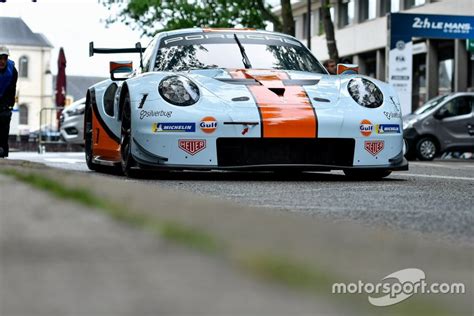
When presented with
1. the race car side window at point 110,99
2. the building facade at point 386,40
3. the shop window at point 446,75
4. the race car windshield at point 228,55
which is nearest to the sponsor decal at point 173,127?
the race car windshield at point 228,55

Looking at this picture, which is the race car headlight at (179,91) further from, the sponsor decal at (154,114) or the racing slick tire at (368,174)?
A: the racing slick tire at (368,174)

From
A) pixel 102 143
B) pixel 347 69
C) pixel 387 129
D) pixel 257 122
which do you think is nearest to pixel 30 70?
pixel 102 143

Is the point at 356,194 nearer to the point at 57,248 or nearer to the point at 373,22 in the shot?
the point at 57,248

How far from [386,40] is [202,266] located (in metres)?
47.5

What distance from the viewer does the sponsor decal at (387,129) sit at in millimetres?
9461

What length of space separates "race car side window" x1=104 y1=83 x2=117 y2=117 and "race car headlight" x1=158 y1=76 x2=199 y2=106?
1439mm

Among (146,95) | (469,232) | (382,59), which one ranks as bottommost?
(469,232)

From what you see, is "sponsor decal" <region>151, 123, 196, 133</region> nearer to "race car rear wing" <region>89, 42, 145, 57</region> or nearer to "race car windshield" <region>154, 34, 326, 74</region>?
"race car windshield" <region>154, 34, 326, 74</region>

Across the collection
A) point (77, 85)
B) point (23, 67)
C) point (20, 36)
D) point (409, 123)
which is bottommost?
point (409, 123)

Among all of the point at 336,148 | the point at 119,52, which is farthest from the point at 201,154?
the point at 119,52

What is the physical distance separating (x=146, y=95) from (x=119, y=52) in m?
3.76

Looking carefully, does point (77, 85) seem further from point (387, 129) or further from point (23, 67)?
point (387, 129)

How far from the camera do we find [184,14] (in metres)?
51.7

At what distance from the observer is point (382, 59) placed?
5147 cm
